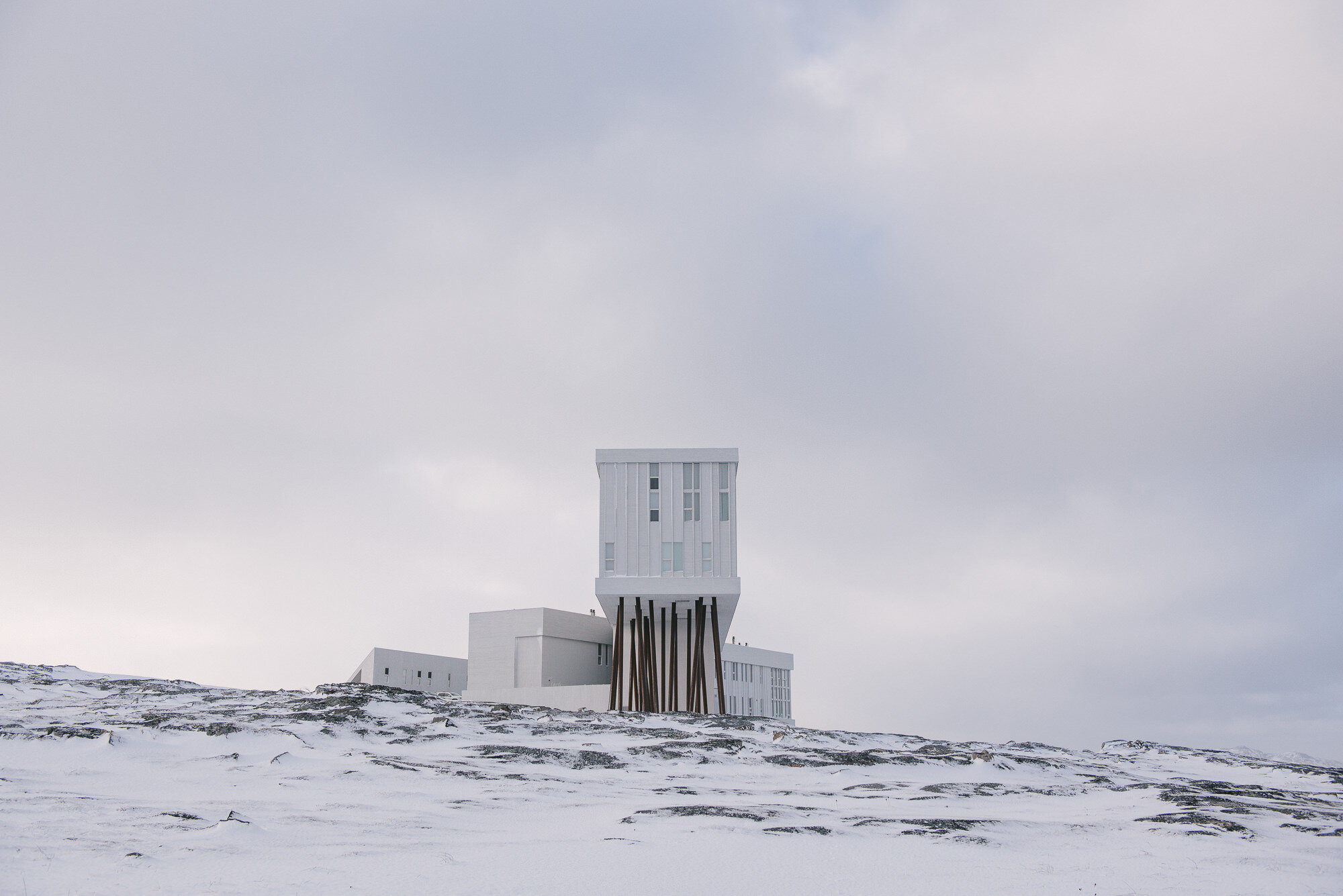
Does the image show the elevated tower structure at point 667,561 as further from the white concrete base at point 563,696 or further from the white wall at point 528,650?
the white wall at point 528,650

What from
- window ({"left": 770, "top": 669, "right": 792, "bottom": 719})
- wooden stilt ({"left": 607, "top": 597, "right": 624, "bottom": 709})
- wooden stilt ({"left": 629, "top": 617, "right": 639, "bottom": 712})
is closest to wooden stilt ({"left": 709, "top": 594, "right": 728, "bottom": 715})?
wooden stilt ({"left": 629, "top": 617, "right": 639, "bottom": 712})

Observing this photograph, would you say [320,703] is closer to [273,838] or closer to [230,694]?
[230,694]

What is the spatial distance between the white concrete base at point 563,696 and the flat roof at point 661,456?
1025cm

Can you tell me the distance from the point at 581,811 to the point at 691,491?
31.6m

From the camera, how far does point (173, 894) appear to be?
26.3 feet

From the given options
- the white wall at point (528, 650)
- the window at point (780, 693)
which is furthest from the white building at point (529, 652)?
the window at point (780, 693)

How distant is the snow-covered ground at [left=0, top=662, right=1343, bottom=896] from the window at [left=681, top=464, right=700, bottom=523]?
2152cm

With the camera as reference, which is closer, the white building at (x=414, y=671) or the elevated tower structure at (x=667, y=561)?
the elevated tower structure at (x=667, y=561)

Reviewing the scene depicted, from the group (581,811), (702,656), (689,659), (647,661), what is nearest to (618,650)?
(647,661)

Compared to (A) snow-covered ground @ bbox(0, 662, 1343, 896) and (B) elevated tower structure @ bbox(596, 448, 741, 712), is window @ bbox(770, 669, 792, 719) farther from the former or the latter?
(A) snow-covered ground @ bbox(0, 662, 1343, 896)

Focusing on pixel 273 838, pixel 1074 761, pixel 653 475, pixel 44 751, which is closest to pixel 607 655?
pixel 653 475

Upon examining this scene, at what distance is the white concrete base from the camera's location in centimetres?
4516

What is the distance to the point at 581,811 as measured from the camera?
1288cm

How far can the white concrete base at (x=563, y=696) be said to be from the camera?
45156 mm
